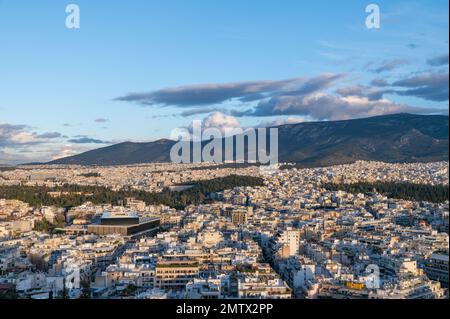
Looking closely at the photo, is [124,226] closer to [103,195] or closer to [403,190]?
[103,195]

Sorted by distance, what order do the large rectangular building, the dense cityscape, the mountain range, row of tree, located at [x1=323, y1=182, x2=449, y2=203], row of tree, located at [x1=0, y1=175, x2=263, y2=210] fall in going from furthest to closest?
the mountain range, row of tree, located at [x1=0, y1=175, x2=263, y2=210], row of tree, located at [x1=323, y1=182, x2=449, y2=203], the large rectangular building, the dense cityscape

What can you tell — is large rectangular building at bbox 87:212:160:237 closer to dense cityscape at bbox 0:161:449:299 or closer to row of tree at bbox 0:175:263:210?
dense cityscape at bbox 0:161:449:299

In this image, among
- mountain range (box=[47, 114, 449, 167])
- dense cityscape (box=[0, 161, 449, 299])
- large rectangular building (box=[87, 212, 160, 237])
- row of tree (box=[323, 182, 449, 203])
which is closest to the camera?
dense cityscape (box=[0, 161, 449, 299])

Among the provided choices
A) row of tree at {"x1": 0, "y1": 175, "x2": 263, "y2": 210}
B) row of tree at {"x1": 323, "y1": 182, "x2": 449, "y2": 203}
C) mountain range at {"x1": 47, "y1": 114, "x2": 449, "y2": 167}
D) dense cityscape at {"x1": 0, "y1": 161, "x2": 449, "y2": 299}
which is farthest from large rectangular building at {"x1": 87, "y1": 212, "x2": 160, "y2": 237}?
mountain range at {"x1": 47, "y1": 114, "x2": 449, "y2": 167}
